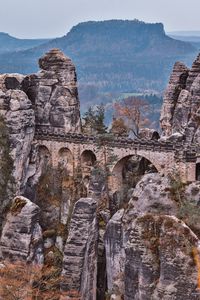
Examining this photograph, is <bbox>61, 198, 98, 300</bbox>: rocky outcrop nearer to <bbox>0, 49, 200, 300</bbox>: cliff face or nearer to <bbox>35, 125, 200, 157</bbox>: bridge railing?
<bbox>0, 49, 200, 300</bbox>: cliff face

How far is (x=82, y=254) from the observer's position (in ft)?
112

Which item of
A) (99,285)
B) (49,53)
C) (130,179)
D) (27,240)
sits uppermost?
(49,53)

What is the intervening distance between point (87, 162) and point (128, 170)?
3.30 metres

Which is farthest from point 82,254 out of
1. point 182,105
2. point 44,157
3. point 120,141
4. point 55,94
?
point 55,94

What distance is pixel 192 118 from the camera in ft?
145

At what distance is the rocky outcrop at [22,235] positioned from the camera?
3728cm

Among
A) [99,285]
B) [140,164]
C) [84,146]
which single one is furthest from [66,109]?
[99,285]

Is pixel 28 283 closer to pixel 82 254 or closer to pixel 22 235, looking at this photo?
pixel 82 254

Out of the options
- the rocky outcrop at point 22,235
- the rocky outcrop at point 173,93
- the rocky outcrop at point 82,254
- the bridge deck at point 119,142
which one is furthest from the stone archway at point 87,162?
the rocky outcrop at point 82,254

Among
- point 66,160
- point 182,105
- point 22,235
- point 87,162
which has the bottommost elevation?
point 22,235

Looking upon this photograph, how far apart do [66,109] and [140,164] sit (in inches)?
311

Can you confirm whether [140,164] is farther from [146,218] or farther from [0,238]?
[146,218]

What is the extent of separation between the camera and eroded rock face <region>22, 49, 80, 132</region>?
162 feet

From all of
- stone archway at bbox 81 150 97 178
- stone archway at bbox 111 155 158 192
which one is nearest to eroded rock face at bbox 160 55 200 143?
stone archway at bbox 111 155 158 192
